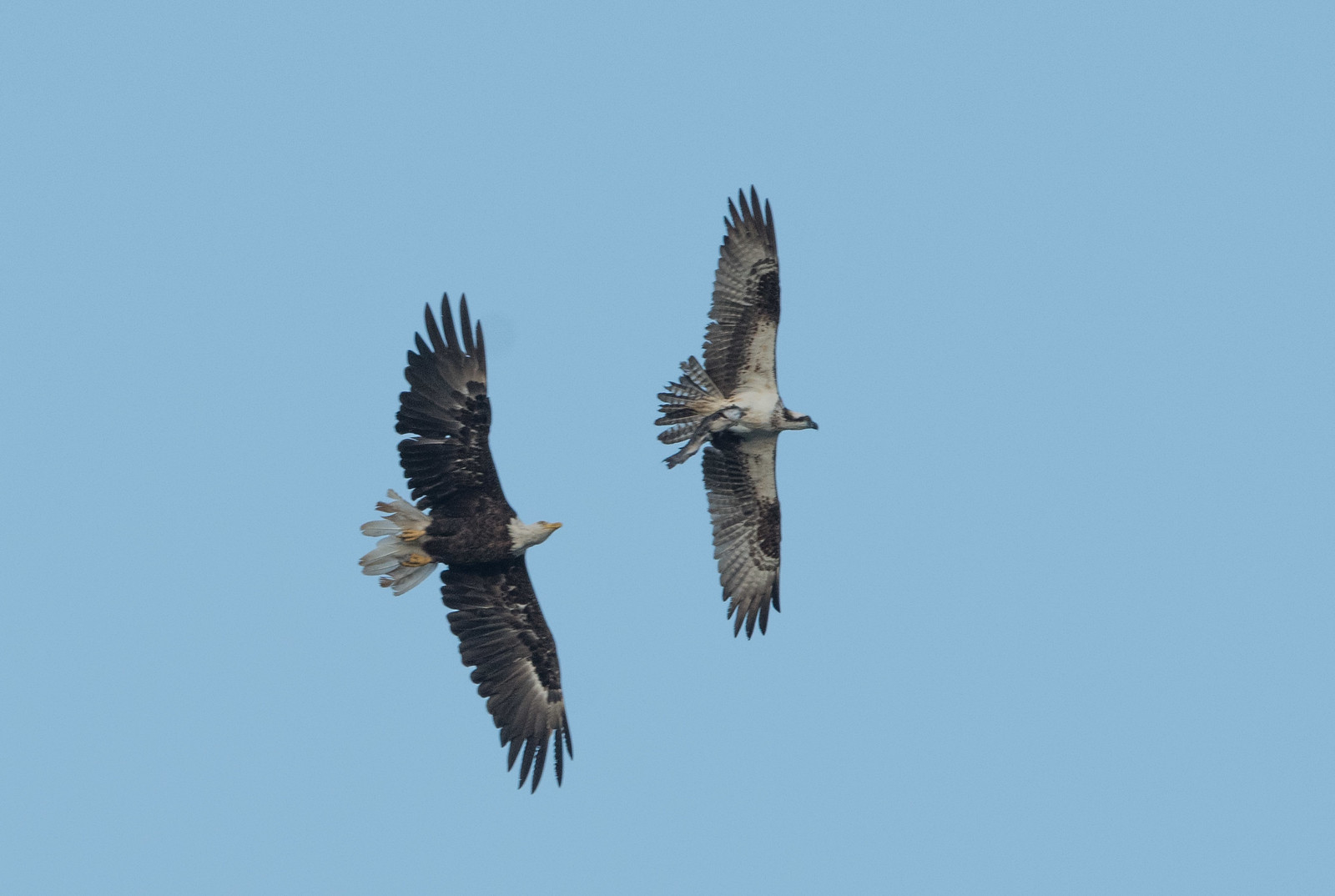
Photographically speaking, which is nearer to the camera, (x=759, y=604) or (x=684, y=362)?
(x=684, y=362)

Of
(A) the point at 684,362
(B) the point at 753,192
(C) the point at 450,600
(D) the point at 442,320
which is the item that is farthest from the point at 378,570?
(B) the point at 753,192

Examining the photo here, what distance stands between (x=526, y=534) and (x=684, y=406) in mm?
2462

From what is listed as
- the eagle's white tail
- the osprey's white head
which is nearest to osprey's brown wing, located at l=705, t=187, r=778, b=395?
the osprey's white head

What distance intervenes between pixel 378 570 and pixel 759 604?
4.87 metres

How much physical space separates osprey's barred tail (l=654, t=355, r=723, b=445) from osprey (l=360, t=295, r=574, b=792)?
6.09 ft

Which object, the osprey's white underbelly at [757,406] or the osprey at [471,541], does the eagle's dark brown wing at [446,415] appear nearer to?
the osprey at [471,541]

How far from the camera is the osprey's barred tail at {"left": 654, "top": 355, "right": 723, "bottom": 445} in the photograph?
2086 cm

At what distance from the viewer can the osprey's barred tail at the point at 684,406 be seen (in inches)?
821

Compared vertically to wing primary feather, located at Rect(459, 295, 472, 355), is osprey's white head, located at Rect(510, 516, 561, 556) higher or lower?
lower

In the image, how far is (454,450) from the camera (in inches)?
758

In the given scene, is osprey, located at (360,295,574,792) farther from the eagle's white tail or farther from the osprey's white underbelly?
the osprey's white underbelly

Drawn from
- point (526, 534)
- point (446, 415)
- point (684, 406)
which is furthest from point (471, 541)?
point (684, 406)

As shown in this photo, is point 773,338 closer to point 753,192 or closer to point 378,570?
point 753,192

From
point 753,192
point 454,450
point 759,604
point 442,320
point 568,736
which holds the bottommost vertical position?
point 568,736
